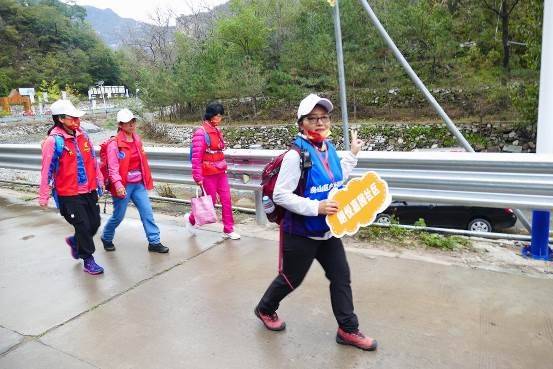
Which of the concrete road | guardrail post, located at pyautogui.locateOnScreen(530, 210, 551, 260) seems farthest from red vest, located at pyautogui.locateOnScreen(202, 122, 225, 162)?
guardrail post, located at pyautogui.locateOnScreen(530, 210, 551, 260)

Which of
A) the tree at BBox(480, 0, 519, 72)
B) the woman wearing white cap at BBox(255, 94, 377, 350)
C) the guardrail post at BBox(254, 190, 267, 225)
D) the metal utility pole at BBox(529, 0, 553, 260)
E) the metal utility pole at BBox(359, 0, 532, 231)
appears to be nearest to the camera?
the woman wearing white cap at BBox(255, 94, 377, 350)

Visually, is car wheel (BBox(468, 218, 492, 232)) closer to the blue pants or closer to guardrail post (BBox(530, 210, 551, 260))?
guardrail post (BBox(530, 210, 551, 260))

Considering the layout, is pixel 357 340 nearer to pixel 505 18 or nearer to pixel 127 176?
pixel 127 176

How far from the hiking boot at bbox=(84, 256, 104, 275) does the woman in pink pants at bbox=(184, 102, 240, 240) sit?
4.32 ft

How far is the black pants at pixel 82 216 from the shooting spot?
4.09 m

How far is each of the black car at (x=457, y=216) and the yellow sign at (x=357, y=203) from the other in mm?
7019

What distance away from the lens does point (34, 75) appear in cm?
7481

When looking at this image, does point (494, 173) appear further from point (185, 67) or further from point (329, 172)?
point (185, 67)

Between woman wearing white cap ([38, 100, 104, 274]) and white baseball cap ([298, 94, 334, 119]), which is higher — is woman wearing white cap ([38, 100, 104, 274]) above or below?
below

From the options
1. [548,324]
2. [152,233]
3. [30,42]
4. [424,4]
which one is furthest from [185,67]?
[30,42]

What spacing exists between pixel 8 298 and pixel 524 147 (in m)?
24.0

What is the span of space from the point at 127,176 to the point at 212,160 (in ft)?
2.99

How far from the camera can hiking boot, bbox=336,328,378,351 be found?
108 inches

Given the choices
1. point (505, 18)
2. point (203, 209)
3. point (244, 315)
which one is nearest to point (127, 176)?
point (203, 209)
